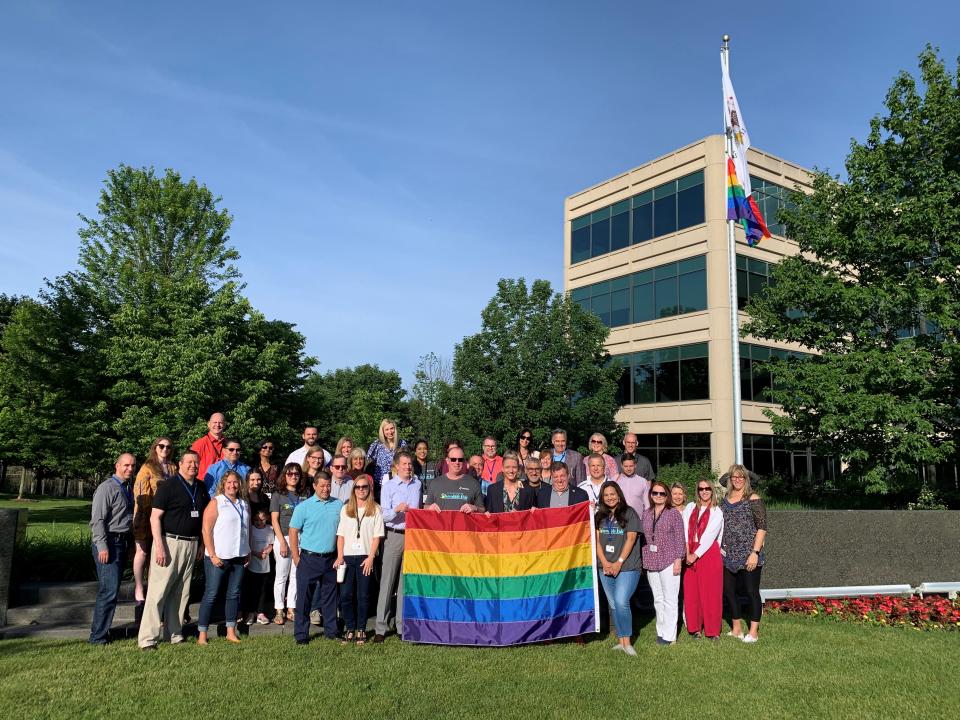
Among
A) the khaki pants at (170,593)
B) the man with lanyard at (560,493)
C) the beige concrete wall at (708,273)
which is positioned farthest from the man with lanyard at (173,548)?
the beige concrete wall at (708,273)

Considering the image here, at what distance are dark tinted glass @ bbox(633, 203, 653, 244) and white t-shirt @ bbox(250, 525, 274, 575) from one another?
29.8m

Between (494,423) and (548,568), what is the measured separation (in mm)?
18291

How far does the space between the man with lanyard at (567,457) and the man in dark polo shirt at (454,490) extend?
5.62 feet

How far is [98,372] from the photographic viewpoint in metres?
24.1

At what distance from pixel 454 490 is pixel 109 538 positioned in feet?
12.5

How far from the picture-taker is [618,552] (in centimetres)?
827

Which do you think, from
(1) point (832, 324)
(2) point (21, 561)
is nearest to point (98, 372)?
(2) point (21, 561)

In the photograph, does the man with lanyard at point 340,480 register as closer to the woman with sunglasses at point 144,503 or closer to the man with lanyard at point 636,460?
the woman with sunglasses at point 144,503

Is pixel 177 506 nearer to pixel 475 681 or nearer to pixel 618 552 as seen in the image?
pixel 475 681

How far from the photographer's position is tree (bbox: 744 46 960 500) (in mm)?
15281

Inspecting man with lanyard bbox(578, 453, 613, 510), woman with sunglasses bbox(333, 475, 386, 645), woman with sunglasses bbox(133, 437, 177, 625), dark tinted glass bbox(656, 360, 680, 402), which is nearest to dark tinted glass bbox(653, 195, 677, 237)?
dark tinted glass bbox(656, 360, 680, 402)

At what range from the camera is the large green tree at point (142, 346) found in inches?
929

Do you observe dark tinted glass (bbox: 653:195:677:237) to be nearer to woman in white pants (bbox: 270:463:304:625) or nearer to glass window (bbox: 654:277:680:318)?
glass window (bbox: 654:277:680:318)

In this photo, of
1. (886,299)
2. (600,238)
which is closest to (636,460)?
(886,299)
